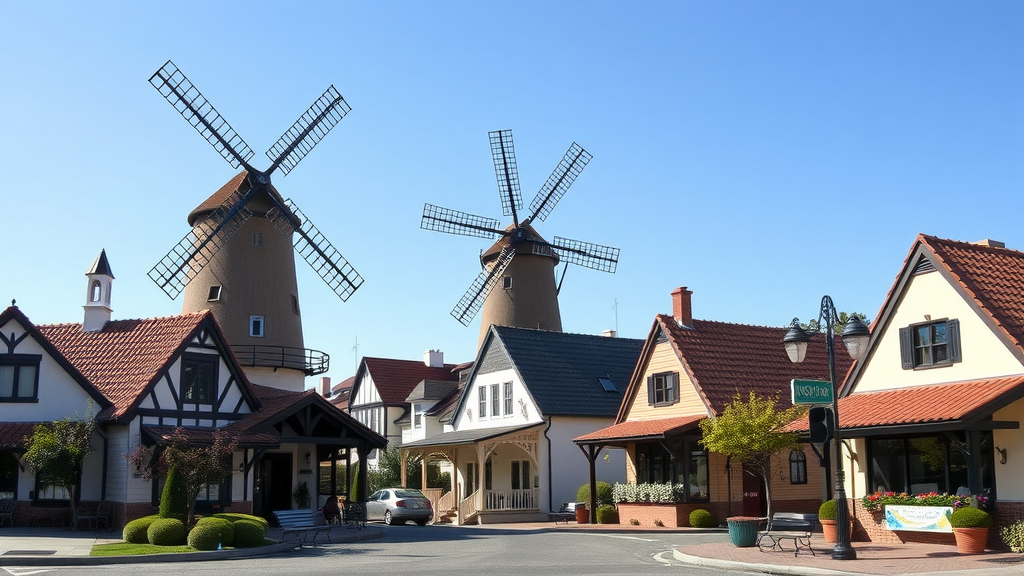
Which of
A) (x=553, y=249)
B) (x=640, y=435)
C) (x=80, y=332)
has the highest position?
(x=553, y=249)

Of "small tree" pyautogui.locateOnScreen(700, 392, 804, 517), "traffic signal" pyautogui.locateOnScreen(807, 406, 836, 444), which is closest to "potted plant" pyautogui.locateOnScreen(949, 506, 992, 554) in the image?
"traffic signal" pyautogui.locateOnScreen(807, 406, 836, 444)

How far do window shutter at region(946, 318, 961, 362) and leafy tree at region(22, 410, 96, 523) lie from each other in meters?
24.0

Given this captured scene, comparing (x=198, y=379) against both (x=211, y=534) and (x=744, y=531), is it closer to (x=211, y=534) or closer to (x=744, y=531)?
(x=211, y=534)

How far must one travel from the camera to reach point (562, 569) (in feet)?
62.8

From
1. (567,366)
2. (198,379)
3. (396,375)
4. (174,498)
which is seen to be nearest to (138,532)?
(174,498)

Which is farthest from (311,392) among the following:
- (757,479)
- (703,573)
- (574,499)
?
(703,573)

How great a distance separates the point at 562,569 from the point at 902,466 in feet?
32.7

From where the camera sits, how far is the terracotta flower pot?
20.6 metres

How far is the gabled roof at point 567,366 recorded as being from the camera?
138 feet

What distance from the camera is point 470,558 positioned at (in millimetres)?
22125

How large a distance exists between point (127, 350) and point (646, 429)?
17.7m

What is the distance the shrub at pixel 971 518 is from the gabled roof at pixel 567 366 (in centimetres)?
2130

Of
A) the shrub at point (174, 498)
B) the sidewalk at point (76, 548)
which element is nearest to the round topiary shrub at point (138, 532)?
the shrub at point (174, 498)

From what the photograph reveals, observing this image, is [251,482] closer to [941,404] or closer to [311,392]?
[311,392]
